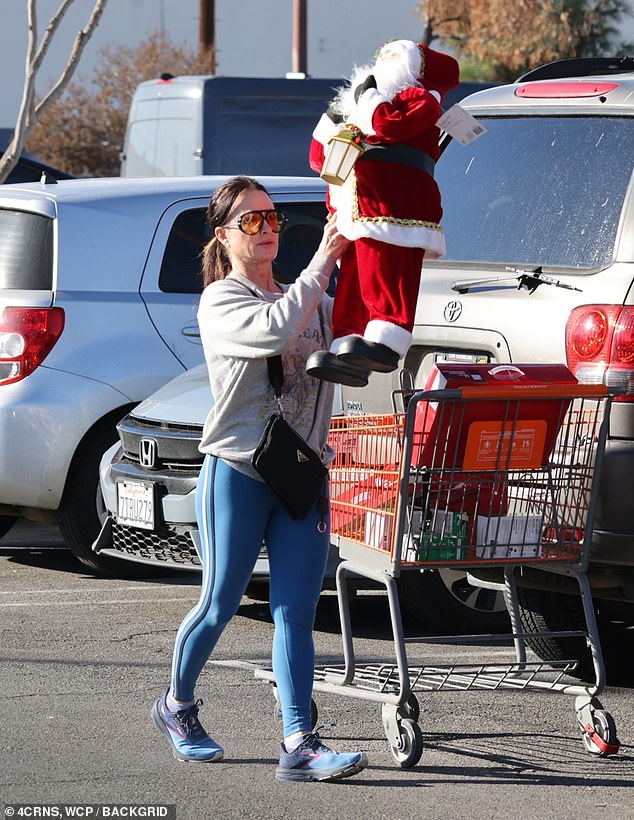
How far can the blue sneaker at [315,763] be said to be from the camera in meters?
4.76

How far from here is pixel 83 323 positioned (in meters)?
7.79

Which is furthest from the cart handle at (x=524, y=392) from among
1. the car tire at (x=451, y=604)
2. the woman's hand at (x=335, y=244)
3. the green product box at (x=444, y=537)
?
the car tire at (x=451, y=604)

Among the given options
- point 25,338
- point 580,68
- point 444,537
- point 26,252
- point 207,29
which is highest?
point 207,29

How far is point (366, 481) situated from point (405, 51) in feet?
4.42

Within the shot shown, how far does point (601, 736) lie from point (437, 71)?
217 centimetres

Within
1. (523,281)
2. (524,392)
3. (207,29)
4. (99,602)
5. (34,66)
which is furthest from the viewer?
(207,29)

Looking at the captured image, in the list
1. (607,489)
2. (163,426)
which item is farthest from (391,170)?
(163,426)

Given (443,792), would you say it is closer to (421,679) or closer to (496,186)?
(421,679)

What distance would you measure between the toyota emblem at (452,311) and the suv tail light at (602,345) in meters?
0.55

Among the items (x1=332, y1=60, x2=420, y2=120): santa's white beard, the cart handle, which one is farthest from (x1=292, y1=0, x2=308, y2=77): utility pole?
the cart handle

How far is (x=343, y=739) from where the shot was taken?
5.29 m

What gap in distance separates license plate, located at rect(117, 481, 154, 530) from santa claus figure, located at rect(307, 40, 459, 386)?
7.62 ft

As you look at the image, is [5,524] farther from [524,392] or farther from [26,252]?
[524,392]

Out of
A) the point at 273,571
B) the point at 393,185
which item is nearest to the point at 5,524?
the point at 273,571
